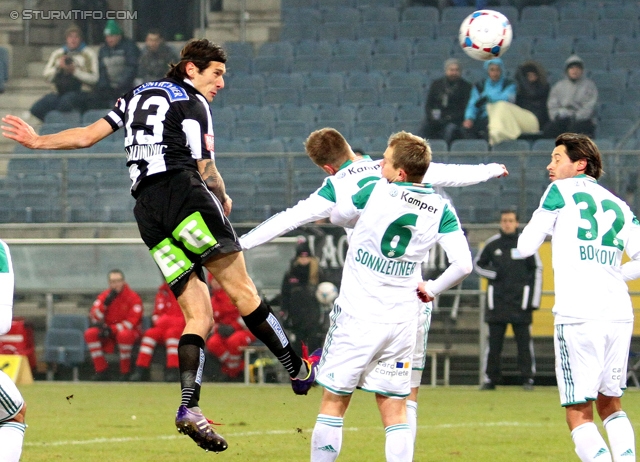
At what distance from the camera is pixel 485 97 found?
17344 mm

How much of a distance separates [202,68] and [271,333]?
1.61 m

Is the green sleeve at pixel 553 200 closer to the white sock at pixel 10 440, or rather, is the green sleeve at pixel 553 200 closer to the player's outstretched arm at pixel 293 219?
the player's outstretched arm at pixel 293 219

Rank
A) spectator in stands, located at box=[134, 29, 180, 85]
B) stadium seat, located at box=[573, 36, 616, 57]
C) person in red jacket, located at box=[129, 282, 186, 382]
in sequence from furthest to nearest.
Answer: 1. stadium seat, located at box=[573, 36, 616, 57]
2. spectator in stands, located at box=[134, 29, 180, 85]
3. person in red jacket, located at box=[129, 282, 186, 382]

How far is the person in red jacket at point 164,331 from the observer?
48.0ft

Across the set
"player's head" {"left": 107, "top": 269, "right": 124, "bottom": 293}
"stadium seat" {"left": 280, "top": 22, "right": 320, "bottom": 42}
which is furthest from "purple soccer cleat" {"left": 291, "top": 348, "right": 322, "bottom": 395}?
"stadium seat" {"left": 280, "top": 22, "right": 320, "bottom": 42}

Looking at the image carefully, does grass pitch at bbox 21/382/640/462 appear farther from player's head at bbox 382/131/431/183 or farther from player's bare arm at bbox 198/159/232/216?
player's head at bbox 382/131/431/183

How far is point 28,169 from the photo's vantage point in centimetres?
1688

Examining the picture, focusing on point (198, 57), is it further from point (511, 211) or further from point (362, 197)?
point (511, 211)

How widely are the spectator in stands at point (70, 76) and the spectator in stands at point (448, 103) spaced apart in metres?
6.22

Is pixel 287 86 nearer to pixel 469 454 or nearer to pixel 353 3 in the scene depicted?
pixel 353 3

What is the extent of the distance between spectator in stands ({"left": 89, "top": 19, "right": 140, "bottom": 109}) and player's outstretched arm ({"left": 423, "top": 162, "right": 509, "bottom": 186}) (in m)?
13.3

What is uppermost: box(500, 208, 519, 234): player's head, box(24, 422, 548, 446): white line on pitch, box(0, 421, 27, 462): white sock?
box(0, 421, 27, 462): white sock

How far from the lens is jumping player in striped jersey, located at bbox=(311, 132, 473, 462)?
589 centimetres

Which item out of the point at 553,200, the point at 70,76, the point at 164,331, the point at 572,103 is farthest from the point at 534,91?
the point at 553,200
